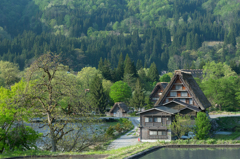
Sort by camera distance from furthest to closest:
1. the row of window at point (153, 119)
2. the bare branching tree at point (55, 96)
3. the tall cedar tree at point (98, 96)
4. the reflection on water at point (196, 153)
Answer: the tall cedar tree at point (98, 96) < the row of window at point (153, 119) < the bare branching tree at point (55, 96) < the reflection on water at point (196, 153)

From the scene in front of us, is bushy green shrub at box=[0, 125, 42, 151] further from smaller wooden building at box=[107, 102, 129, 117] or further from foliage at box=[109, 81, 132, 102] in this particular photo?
foliage at box=[109, 81, 132, 102]

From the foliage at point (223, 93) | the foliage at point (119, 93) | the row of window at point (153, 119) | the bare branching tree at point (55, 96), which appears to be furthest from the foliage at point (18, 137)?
the foliage at point (119, 93)

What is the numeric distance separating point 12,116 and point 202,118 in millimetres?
27973

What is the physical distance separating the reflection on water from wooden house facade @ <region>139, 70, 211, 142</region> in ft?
59.7

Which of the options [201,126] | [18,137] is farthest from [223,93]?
[18,137]

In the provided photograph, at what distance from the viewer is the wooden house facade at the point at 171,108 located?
169 ft

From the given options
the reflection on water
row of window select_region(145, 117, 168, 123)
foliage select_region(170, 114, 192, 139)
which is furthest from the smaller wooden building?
the reflection on water

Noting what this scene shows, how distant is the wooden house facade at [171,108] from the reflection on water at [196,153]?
1819cm

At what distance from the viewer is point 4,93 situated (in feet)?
117

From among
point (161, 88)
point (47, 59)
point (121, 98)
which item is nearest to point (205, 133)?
point (47, 59)

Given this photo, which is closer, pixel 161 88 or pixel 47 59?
pixel 47 59

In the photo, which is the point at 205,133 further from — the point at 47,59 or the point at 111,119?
the point at 111,119

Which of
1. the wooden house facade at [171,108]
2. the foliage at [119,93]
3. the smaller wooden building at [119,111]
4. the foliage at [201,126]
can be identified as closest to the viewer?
the foliage at [201,126]

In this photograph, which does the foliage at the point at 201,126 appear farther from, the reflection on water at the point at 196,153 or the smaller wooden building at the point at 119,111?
the smaller wooden building at the point at 119,111
